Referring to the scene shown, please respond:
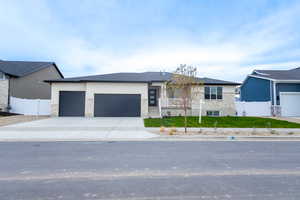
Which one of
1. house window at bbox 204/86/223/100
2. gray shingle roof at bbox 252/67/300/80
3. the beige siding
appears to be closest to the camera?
gray shingle roof at bbox 252/67/300/80

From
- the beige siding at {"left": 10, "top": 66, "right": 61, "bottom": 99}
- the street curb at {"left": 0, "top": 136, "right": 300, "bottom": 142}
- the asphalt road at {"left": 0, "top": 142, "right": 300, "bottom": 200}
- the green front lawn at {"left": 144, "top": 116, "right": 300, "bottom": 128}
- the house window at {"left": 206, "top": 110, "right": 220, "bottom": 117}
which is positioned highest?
the beige siding at {"left": 10, "top": 66, "right": 61, "bottom": 99}

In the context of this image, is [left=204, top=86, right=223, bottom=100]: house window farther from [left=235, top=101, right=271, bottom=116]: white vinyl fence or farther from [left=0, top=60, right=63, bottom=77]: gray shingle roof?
[left=0, top=60, right=63, bottom=77]: gray shingle roof

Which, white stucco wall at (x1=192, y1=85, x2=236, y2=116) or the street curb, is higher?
white stucco wall at (x1=192, y1=85, x2=236, y2=116)

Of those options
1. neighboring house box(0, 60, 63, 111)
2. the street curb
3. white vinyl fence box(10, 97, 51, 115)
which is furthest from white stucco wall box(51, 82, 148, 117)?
the street curb

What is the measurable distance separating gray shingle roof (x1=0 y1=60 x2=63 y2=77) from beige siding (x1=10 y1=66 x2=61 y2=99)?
509mm

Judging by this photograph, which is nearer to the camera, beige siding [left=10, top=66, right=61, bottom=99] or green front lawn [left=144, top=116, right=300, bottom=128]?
green front lawn [left=144, top=116, right=300, bottom=128]

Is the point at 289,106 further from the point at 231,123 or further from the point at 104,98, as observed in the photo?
the point at 104,98

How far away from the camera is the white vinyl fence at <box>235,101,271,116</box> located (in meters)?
18.8

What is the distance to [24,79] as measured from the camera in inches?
880

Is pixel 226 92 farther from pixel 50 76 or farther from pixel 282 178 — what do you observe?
pixel 50 76

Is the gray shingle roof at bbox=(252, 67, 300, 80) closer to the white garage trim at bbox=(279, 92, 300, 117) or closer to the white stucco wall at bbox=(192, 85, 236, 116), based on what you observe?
the white garage trim at bbox=(279, 92, 300, 117)

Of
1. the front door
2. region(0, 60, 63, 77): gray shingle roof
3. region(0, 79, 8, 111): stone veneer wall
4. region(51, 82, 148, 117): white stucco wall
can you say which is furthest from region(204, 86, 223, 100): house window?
region(0, 79, 8, 111): stone veneer wall

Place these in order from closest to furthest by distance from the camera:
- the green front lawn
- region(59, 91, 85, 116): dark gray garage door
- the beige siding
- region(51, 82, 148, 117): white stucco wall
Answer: the green front lawn, region(51, 82, 148, 117): white stucco wall, region(59, 91, 85, 116): dark gray garage door, the beige siding

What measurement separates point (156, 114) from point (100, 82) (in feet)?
22.4
